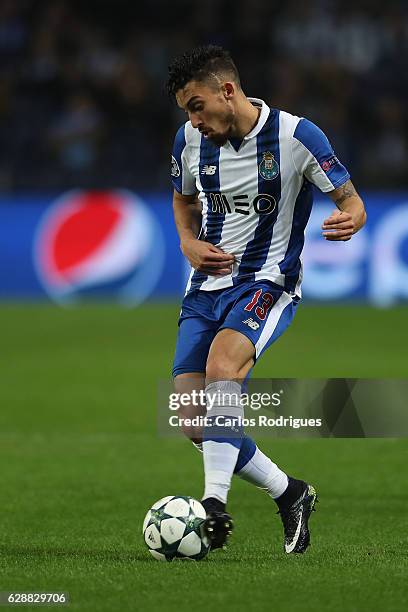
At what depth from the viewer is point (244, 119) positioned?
5332mm

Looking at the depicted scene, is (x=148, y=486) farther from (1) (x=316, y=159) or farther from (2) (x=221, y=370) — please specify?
(1) (x=316, y=159)

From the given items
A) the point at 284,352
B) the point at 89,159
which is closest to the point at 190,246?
the point at 284,352

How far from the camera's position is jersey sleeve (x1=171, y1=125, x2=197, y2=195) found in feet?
18.2

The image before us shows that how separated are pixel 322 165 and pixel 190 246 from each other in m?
0.67

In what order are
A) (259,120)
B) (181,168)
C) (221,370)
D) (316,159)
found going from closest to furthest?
(221,370)
(316,159)
(259,120)
(181,168)

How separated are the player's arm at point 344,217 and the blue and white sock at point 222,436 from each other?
0.72m

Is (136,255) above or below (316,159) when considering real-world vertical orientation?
above

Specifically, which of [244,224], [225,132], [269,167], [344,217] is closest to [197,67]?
[225,132]

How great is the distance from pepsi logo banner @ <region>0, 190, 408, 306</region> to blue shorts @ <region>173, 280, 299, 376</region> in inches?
417

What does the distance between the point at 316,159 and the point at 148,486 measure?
2.64 m

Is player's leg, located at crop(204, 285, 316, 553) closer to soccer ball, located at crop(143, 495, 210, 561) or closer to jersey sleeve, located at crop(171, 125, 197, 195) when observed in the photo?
soccer ball, located at crop(143, 495, 210, 561)

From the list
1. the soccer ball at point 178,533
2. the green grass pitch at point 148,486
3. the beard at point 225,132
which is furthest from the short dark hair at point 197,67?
the green grass pitch at point 148,486

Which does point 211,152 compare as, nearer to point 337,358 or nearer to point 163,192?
point 337,358

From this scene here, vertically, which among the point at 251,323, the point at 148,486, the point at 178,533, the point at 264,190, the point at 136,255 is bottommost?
the point at 178,533
